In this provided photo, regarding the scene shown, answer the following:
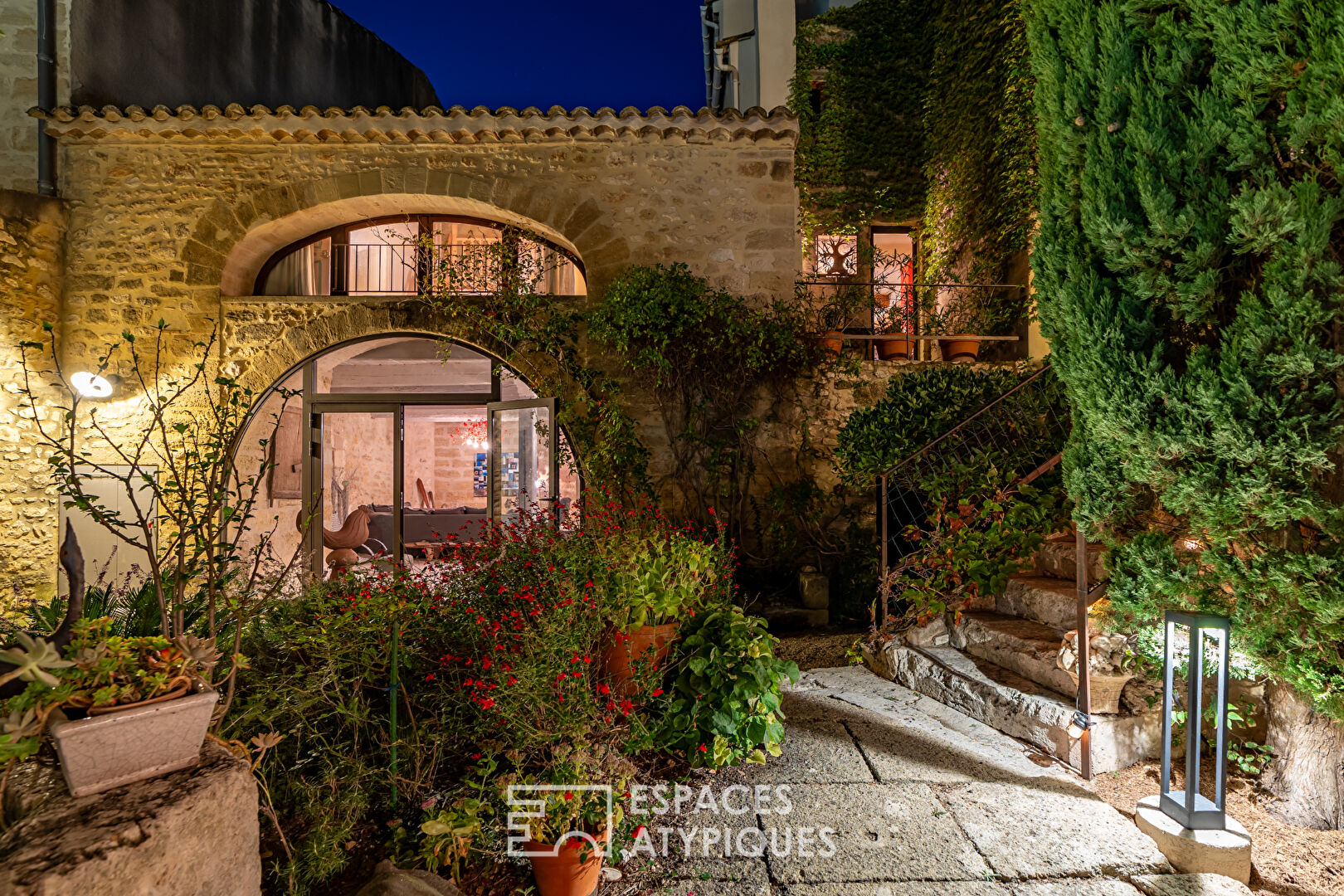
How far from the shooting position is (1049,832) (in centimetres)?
242

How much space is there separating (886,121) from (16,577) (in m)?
11.3

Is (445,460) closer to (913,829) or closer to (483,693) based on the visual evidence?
(483,693)

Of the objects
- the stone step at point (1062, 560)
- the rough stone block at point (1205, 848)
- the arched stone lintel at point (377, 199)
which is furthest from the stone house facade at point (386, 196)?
the rough stone block at point (1205, 848)

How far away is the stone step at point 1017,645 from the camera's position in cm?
312

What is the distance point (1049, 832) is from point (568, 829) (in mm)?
1775

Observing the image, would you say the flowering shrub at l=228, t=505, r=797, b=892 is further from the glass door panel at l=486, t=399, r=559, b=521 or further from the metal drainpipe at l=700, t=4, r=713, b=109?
the metal drainpipe at l=700, t=4, r=713, b=109

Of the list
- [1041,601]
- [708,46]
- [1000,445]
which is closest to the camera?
[1041,601]

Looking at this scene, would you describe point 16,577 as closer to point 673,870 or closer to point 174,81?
point 174,81

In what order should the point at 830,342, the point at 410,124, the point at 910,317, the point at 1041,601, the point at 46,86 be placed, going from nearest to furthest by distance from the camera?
1. the point at 1041,601
2. the point at 46,86
3. the point at 410,124
4. the point at 830,342
5. the point at 910,317

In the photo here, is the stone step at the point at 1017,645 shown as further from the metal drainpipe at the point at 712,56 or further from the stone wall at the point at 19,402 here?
the metal drainpipe at the point at 712,56

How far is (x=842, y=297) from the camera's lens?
20.9 feet

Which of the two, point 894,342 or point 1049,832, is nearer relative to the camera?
point 1049,832

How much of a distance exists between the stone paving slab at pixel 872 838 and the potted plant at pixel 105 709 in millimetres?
1854

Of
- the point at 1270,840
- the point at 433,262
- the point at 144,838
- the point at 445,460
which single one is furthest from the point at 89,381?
the point at 445,460
